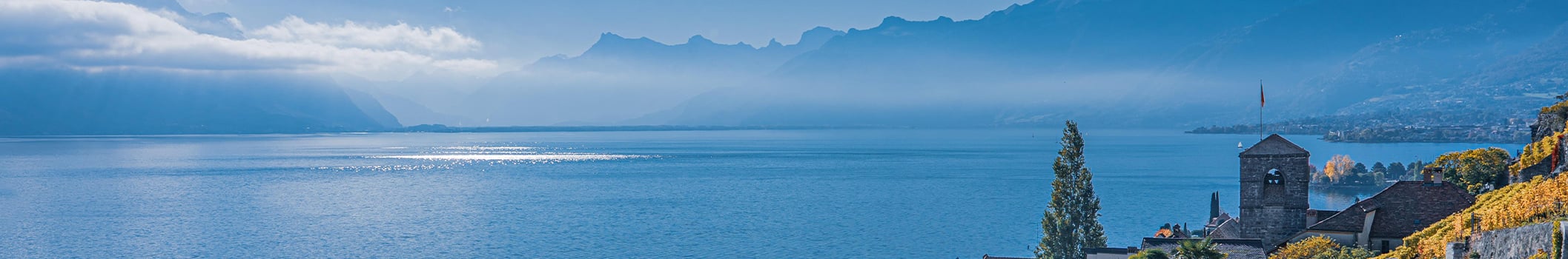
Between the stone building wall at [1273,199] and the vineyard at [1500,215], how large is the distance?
20.5ft

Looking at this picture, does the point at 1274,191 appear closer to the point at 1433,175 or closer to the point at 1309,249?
the point at 1309,249

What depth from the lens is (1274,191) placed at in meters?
39.5

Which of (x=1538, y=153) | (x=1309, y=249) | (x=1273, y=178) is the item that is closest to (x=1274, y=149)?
(x=1273, y=178)

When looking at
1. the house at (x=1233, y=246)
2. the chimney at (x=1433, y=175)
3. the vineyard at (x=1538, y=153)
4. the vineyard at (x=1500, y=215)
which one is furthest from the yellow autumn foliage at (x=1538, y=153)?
the house at (x=1233, y=246)

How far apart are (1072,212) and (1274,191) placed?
11.5m

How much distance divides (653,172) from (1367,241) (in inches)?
5291

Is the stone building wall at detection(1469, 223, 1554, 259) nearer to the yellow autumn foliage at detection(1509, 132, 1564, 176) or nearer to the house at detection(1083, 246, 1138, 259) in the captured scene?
the yellow autumn foliage at detection(1509, 132, 1564, 176)

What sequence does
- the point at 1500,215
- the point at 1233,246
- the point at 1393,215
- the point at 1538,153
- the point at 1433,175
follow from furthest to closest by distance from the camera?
the point at 1433,175, the point at 1538,153, the point at 1393,215, the point at 1233,246, the point at 1500,215

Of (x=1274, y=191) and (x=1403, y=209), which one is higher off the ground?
(x=1274, y=191)

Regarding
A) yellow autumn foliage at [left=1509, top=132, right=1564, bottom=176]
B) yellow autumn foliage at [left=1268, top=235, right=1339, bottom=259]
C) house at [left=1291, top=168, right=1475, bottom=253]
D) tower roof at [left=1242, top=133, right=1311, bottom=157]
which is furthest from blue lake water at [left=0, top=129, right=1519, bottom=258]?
yellow autumn foliage at [left=1268, top=235, right=1339, bottom=259]

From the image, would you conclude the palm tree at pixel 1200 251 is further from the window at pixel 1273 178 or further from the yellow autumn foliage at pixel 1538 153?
the yellow autumn foliage at pixel 1538 153

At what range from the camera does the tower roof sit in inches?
1528

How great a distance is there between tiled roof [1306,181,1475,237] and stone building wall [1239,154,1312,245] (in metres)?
0.87

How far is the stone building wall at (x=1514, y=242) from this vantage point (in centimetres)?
1783
